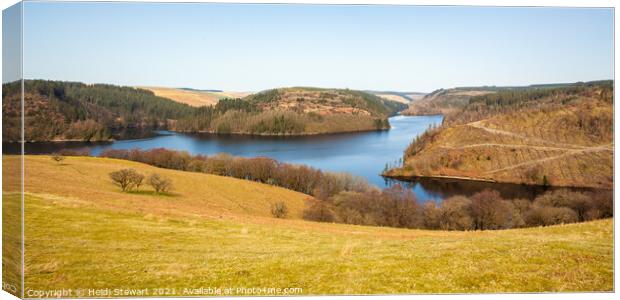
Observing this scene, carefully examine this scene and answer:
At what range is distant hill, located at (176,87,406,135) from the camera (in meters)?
12.2

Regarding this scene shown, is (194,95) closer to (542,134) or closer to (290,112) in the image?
(290,112)

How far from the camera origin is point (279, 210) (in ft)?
59.5

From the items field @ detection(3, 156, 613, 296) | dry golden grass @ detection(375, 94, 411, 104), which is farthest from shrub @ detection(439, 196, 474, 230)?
field @ detection(3, 156, 613, 296)

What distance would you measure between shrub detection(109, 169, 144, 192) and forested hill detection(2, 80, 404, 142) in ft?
5.13

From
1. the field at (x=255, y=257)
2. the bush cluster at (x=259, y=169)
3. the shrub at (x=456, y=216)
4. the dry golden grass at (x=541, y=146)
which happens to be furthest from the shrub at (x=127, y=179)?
the shrub at (x=456, y=216)

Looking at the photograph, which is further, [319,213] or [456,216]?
[456,216]

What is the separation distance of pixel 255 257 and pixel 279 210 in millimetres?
9604

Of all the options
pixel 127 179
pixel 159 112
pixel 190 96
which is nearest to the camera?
pixel 159 112

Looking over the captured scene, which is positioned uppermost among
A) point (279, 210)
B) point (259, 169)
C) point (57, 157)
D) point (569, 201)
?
point (57, 157)

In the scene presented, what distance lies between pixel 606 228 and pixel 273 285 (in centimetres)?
791

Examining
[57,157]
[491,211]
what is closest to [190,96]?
[57,157]

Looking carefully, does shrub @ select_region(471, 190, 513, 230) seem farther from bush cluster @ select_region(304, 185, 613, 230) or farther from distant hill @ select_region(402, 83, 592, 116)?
distant hill @ select_region(402, 83, 592, 116)

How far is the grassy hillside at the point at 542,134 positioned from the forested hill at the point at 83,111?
8.39 meters

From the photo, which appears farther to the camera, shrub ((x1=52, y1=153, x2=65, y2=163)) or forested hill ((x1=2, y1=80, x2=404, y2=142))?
shrub ((x1=52, y1=153, x2=65, y2=163))
